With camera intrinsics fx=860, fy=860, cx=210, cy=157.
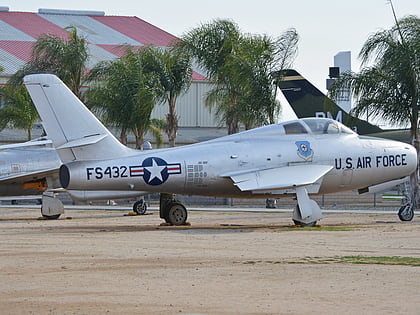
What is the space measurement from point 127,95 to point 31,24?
2849 centimetres

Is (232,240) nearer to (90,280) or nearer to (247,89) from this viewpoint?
(90,280)

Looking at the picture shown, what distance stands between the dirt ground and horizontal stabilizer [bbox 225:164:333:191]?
60.3 inches

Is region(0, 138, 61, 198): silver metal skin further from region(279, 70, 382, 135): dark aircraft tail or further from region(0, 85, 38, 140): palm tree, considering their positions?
region(0, 85, 38, 140): palm tree

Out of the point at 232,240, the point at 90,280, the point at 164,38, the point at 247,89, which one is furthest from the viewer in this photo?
the point at 164,38

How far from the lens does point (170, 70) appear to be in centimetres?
4762

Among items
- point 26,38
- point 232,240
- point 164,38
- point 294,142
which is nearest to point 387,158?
point 294,142

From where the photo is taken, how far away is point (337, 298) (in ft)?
33.6

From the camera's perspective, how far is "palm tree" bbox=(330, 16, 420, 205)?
35.9 meters

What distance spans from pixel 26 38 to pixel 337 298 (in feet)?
203

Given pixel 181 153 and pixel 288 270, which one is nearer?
pixel 288 270

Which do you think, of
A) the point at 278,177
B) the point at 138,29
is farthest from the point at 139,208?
the point at 138,29

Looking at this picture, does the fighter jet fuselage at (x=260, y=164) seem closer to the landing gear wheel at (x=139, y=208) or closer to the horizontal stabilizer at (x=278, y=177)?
the horizontal stabilizer at (x=278, y=177)

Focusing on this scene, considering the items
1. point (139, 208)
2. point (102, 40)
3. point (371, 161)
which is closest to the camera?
point (371, 161)

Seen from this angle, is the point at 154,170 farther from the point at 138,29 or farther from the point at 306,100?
the point at 138,29
